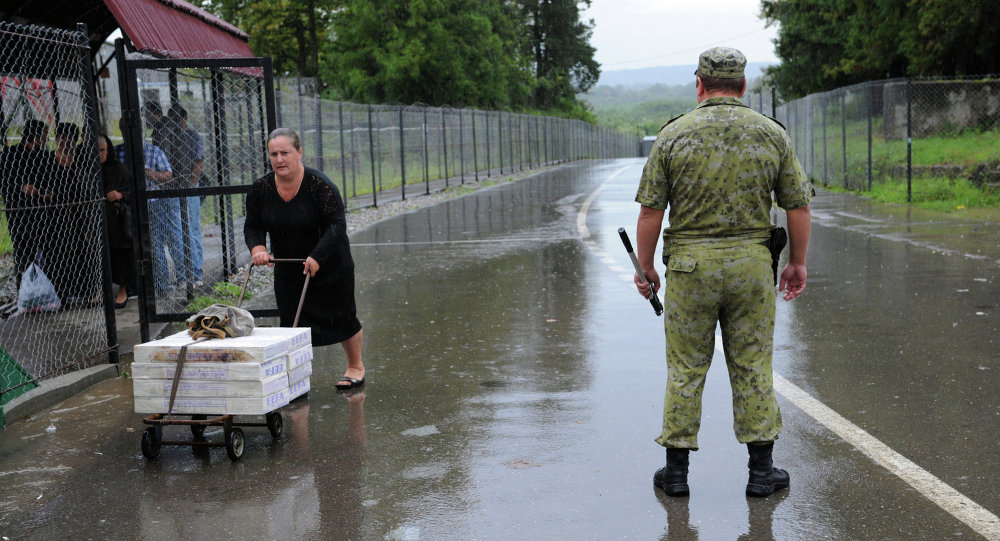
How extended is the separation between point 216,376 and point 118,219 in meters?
5.76

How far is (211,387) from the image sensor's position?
5.54m

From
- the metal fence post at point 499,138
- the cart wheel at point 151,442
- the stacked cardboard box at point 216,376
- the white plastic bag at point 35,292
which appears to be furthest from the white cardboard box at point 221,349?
the metal fence post at point 499,138

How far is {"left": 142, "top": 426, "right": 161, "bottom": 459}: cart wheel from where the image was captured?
557 centimetres

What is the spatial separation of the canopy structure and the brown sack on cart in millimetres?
3786

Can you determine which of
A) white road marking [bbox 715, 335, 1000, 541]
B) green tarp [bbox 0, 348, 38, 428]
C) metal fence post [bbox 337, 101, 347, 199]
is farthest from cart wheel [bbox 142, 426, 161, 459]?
metal fence post [bbox 337, 101, 347, 199]

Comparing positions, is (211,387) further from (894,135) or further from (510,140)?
(510,140)

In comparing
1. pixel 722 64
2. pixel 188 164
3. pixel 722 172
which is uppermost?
pixel 722 64

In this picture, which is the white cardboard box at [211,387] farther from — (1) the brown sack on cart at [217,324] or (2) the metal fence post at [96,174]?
(2) the metal fence post at [96,174]

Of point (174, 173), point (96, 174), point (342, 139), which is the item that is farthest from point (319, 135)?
point (96, 174)

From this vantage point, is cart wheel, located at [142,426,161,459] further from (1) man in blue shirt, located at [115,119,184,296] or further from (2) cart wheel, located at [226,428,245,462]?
(1) man in blue shirt, located at [115,119,184,296]

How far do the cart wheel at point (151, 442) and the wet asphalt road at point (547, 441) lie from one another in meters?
0.09

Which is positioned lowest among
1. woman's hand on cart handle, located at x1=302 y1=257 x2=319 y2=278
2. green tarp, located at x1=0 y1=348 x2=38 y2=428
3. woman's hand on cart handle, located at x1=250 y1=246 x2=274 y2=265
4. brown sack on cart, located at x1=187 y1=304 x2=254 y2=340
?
green tarp, located at x1=0 y1=348 x2=38 y2=428

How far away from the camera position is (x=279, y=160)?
6430 millimetres

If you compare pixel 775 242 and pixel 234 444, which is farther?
pixel 234 444
